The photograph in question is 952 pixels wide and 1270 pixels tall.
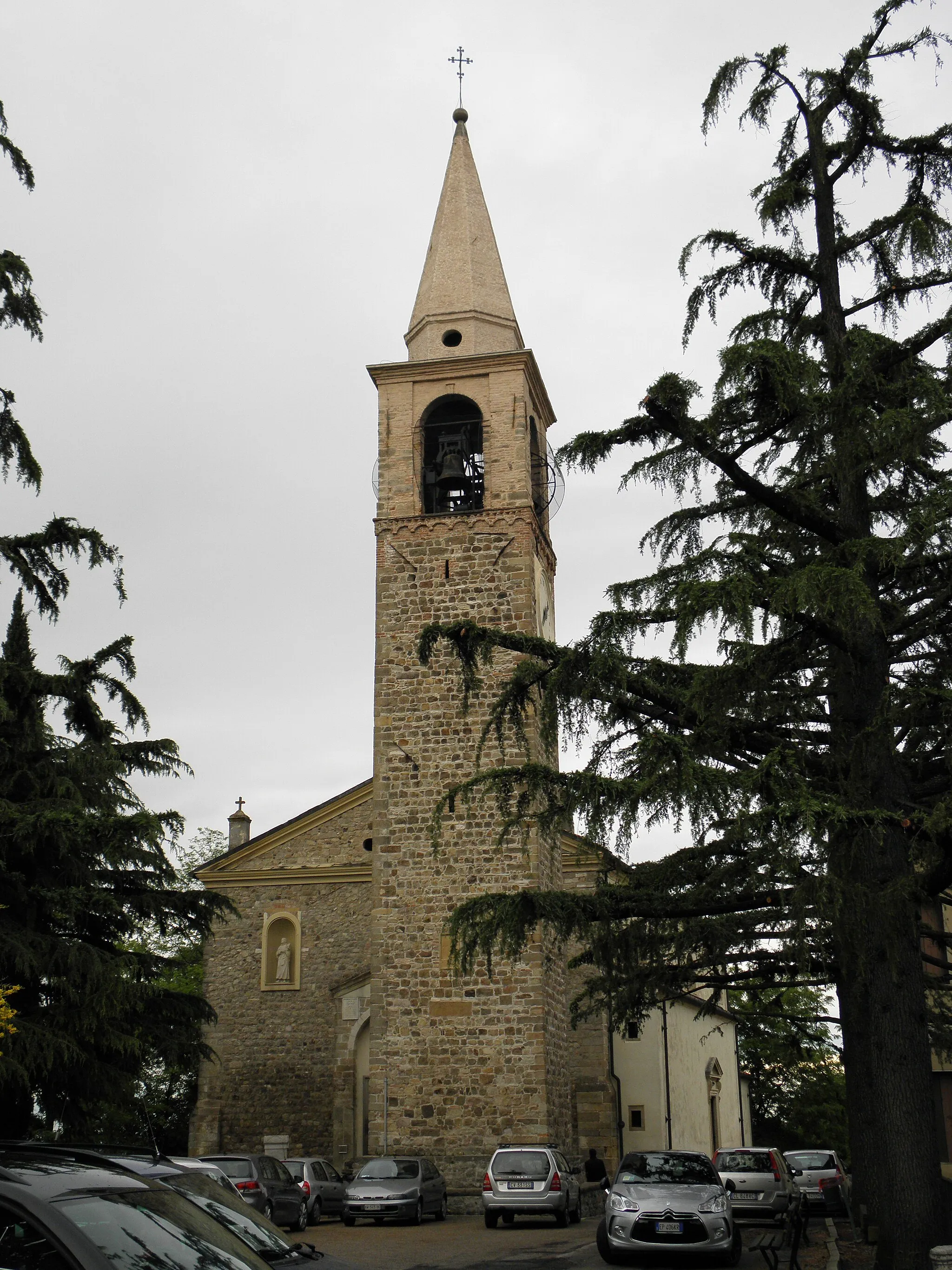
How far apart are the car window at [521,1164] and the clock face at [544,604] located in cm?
959

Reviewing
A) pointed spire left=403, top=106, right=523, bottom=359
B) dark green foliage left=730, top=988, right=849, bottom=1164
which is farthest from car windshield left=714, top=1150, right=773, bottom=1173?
dark green foliage left=730, top=988, right=849, bottom=1164

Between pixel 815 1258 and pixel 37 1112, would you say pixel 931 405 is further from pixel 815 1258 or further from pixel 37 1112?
pixel 37 1112

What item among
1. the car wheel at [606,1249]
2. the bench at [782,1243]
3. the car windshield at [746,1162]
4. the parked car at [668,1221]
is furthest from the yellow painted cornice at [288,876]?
the bench at [782,1243]

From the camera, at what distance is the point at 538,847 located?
23.6 m

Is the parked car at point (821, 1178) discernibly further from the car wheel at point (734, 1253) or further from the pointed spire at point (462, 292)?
the pointed spire at point (462, 292)

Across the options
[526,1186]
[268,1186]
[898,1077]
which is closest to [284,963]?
[526,1186]

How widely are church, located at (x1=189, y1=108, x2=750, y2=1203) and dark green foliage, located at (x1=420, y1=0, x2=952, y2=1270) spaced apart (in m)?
9.77

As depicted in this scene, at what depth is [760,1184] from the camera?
1983 cm

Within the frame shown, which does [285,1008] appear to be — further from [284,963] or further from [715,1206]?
[715,1206]

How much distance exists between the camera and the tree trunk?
31.7ft

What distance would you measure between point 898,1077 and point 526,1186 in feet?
31.0

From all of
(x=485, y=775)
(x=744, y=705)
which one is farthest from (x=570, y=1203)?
(x=744, y=705)

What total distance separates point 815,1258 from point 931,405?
9069 millimetres

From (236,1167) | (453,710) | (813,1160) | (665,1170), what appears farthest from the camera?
(453,710)
